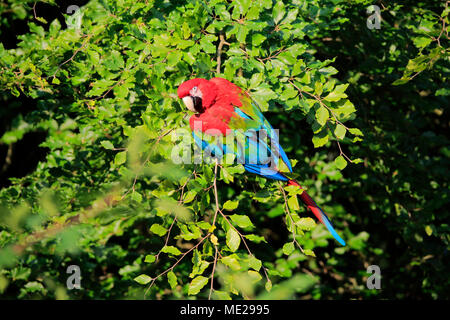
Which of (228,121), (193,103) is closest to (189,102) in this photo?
(193,103)

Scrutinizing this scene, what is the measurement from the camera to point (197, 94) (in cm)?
129

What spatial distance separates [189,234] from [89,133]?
930 mm

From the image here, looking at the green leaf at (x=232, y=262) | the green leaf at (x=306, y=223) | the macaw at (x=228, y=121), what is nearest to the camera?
the green leaf at (x=232, y=262)

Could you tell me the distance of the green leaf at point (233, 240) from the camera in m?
1.01

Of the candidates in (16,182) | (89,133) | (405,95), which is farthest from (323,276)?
(16,182)

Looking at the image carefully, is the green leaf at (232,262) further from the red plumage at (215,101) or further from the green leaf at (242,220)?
the red plumage at (215,101)

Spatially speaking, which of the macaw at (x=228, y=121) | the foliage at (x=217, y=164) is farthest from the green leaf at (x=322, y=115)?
the macaw at (x=228, y=121)

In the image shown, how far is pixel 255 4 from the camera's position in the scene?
1217 millimetres

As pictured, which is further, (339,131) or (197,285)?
(339,131)

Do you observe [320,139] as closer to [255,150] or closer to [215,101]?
[255,150]

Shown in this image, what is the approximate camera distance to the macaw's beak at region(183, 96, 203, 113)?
1248 millimetres

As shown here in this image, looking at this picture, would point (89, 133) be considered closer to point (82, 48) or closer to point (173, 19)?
point (82, 48)

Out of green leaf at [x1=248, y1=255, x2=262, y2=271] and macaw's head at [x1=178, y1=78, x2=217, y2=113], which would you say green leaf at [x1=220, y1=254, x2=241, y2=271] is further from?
macaw's head at [x1=178, y1=78, x2=217, y2=113]

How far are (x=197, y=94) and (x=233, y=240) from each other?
1.71 feet
